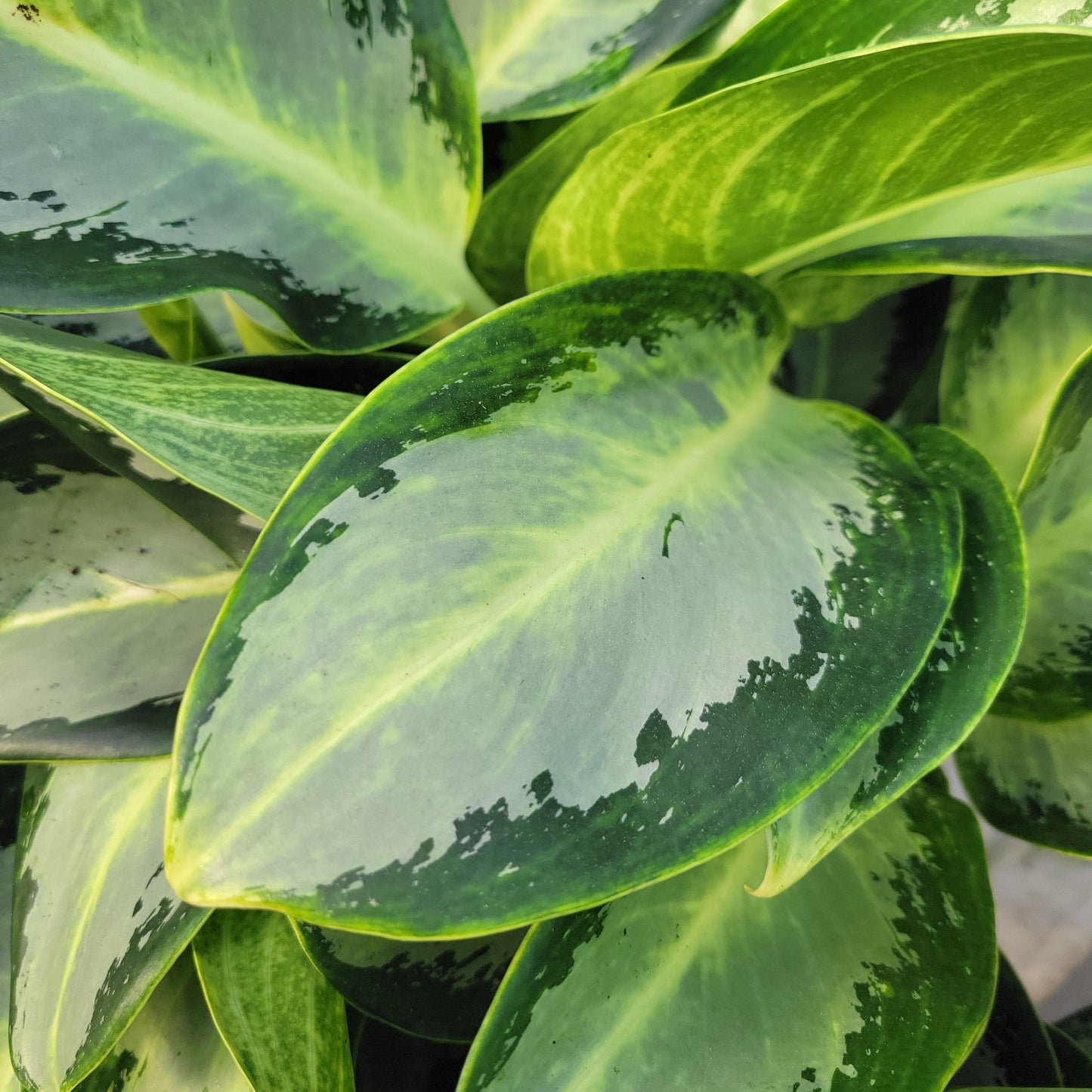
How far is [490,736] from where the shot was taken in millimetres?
211

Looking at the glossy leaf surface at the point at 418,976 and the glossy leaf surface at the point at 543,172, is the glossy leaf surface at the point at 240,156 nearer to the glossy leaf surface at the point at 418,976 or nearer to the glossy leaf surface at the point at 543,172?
the glossy leaf surface at the point at 543,172

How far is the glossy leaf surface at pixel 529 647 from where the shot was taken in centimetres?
19

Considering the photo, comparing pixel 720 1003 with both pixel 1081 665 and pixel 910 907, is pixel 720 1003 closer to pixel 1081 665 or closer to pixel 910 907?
pixel 910 907

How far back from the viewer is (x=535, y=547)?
0.24 meters

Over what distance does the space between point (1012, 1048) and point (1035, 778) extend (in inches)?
6.1

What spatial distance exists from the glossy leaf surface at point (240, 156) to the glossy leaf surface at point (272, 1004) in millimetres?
273

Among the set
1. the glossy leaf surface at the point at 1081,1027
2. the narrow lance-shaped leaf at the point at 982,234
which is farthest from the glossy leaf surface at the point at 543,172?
the glossy leaf surface at the point at 1081,1027

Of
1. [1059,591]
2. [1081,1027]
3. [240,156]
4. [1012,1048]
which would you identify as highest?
[240,156]

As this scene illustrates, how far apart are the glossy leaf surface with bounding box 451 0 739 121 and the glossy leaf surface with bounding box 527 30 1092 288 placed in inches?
4.4

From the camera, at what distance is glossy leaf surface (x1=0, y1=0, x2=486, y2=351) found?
291mm

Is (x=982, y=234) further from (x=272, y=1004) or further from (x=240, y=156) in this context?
(x=272, y=1004)

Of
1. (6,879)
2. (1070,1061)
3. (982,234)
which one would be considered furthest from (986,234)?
(6,879)

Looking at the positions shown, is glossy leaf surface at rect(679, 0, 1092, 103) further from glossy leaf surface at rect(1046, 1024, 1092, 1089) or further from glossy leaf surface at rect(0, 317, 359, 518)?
glossy leaf surface at rect(1046, 1024, 1092, 1089)

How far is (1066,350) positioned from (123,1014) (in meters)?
0.50
